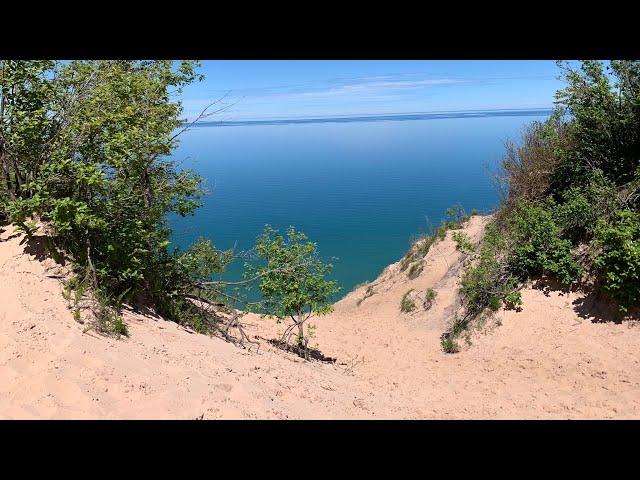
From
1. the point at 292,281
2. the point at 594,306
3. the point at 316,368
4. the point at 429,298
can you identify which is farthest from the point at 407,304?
the point at 316,368

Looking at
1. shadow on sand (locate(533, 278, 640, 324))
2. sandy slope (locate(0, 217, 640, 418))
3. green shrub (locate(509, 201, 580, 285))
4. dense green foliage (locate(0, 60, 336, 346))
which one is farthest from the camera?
green shrub (locate(509, 201, 580, 285))

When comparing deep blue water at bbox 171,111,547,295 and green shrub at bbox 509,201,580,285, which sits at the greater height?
deep blue water at bbox 171,111,547,295

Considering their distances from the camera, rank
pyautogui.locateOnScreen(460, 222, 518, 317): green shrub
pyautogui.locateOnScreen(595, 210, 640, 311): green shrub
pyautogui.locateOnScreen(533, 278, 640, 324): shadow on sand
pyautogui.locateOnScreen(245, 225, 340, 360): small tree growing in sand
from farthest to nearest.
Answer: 1. pyautogui.locateOnScreen(460, 222, 518, 317): green shrub
2. pyautogui.locateOnScreen(245, 225, 340, 360): small tree growing in sand
3. pyautogui.locateOnScreen(533, 278, 640, 324): shadow on sand
4. pyautogui.locateOnScreen(595, 210, 640, 311): green shrub

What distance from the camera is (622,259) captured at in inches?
401

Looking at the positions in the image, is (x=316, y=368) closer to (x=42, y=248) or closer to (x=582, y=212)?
(x=42, y=248)

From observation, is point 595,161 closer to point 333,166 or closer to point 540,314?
point 540,314

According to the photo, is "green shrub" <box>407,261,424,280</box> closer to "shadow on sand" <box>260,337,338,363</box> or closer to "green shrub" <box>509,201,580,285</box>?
"green shrub" <box>509,201,580,285</box>

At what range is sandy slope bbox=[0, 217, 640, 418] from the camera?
534cm

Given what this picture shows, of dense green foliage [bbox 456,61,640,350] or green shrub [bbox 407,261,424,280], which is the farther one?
green shrub [bbox 407,261,424,280]

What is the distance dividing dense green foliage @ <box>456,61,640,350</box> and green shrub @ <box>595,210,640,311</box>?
20 mm

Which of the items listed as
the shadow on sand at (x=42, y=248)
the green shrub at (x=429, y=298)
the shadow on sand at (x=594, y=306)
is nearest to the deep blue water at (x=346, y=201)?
the green shrub at (x=429, y=298)

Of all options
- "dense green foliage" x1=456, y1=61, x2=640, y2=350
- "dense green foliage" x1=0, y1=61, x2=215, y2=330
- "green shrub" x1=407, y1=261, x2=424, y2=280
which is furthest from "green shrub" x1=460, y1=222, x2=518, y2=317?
"dense green foliage" x1=0, y1=61, x2=215, y2=330

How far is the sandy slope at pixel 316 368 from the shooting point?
17.5ft

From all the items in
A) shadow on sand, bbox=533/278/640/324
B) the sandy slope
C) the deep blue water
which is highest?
the deep blue water
